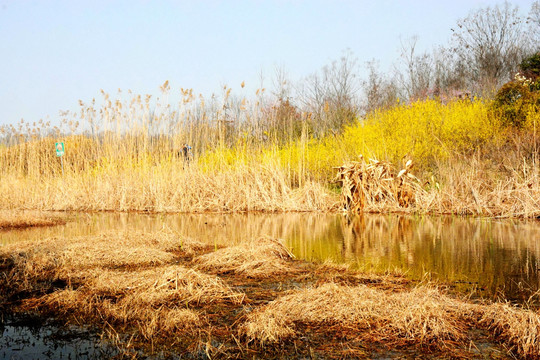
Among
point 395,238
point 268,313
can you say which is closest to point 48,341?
point 268,313

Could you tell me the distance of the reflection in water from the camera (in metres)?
5.22

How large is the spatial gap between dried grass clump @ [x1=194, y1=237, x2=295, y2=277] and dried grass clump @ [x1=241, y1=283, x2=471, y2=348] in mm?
1368

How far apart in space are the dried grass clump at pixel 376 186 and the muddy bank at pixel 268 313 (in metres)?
7.28

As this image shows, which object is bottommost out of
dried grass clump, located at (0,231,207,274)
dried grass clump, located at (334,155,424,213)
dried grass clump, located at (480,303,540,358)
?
dried grass clump, located at (480,303,540,358)

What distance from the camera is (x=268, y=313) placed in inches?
136

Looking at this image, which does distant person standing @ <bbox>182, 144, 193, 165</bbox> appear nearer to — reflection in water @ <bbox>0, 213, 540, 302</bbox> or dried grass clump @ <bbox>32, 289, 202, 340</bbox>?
reflection in water @ <bbox>0, 213, 540, 302</bbox>

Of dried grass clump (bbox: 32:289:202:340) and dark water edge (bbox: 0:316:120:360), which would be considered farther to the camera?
dried grass clump (bbox: 32:289:202:340)

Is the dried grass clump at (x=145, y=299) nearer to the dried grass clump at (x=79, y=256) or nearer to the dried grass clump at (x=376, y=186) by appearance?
the dried grass clump at (x=79, y=256)

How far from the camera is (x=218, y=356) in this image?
114 inches

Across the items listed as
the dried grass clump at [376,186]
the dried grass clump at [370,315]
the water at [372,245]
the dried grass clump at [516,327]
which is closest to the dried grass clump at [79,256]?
the water at [372,245]

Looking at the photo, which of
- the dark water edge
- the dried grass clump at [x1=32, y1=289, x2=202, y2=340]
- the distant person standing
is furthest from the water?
the distant person standing

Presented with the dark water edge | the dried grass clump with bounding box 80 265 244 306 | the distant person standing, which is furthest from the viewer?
the distant person standing

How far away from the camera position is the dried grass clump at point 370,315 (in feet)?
10.2

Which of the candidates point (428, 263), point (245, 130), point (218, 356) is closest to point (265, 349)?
point (218, 356)
